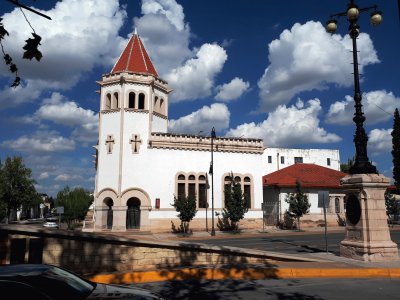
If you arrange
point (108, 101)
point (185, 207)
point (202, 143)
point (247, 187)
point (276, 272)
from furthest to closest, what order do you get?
point (247, 187), point (108, 101), point (202, 143), point (185, 207), point (276, 272)

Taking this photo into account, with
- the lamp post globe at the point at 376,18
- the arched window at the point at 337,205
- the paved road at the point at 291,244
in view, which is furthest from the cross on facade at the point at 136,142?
the lamp post globe at the point at 376,18

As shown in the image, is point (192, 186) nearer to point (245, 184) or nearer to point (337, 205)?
point (245, 184)

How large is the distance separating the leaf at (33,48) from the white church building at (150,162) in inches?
1175

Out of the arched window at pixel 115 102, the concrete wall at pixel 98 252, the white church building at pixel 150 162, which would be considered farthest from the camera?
the arched window at pixel 115 102

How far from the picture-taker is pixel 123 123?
35.4 m

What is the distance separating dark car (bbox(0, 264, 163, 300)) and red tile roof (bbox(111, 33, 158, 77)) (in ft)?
110

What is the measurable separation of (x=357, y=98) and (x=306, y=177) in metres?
29.5

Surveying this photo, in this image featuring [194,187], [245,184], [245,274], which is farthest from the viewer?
[245,184]

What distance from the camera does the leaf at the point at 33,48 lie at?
13.5 feet

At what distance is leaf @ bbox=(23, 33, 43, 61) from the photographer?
162 inches

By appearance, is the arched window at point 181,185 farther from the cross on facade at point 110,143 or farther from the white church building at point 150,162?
the cross on facade at point 110,143

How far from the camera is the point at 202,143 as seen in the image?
122 ft

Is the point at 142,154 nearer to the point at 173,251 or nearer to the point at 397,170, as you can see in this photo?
the point at 173,251

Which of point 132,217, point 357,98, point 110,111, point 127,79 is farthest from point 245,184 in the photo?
point 357,98
